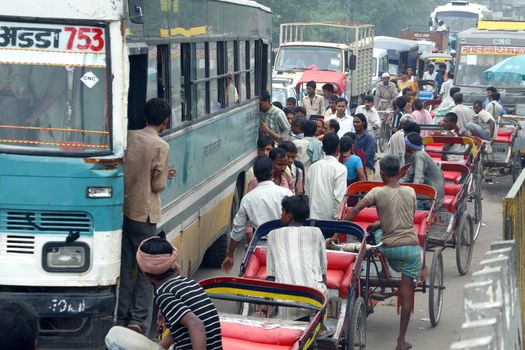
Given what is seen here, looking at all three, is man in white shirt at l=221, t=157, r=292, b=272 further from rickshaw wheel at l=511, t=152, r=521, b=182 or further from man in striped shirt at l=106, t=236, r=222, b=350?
rickshaw wheel at l=511, t=152, r=521, b=182

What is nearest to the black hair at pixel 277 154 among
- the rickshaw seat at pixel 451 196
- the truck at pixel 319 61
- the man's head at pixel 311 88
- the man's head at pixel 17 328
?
the rickshaw seat at pixel 451 196

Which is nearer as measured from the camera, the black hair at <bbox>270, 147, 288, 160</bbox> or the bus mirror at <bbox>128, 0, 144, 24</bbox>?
the bus mirror at <bbox>128, 0, 144, 24</bbox>

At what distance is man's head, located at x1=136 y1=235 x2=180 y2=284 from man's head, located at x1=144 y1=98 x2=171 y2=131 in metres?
2.71

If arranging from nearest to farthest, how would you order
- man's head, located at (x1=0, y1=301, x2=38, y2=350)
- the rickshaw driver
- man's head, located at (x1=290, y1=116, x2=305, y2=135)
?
man's head, located at (x1=0, y1=301, x2=38, y2=350), the rickshaw driver, man's head, located at (x1=290, y1=116, x2=305, y2=135)

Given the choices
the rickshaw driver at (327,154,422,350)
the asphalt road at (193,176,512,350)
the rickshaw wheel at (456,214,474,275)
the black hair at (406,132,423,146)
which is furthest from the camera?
the rickshaw wheel at (456,214,474,275)

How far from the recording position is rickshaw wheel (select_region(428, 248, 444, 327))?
31.6ft

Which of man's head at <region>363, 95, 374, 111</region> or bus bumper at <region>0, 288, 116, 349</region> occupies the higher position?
man's head at <region>363, 95, 374, 111</region>

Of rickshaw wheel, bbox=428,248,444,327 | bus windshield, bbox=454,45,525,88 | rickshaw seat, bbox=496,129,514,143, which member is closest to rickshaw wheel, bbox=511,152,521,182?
rickshaw seat, bbox=496,129,514,143

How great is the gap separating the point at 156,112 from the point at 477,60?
65.6ft

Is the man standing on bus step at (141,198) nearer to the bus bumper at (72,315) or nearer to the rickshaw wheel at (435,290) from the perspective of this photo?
the bus bumper at (72,315)

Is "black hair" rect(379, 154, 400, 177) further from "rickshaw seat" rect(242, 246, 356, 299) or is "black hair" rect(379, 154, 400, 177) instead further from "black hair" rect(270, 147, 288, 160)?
"black hair" rect(270, 147, 288, 160)

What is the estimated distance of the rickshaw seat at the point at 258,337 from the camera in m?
6.50

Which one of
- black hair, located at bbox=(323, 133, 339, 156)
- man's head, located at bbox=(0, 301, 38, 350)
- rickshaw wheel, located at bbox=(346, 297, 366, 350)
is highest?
man's head, located at bbox=(0, 301, 38, 350)

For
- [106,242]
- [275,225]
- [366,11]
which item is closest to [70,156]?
[106,242]
